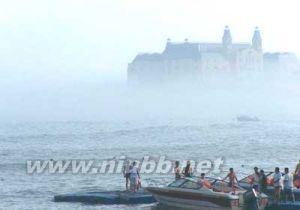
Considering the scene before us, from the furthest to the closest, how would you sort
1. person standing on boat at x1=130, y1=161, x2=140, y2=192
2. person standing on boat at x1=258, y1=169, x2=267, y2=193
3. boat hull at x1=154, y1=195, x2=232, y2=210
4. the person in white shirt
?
person standing on boat at x1=130, y1=161, x2=140, y2=192, person standing on boat at x1=258, y1=169, x2=267, y2=193, boat hull at x1=154, y1=195, x2=232, y2=210, the person in white shirt

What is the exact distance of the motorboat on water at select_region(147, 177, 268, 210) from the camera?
125ft

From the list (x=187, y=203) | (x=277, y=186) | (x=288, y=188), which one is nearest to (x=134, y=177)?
(x=187, y=203)

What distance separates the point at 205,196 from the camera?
129 feet

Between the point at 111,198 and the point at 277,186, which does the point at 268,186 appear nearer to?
the point at 277,186

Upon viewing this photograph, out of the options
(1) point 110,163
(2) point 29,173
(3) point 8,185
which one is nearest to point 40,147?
(1) point 110,163

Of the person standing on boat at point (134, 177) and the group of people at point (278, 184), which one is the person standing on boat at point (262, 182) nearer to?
the group of people at point (278, 184)

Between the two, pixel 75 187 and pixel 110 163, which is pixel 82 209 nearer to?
pixel 75 187

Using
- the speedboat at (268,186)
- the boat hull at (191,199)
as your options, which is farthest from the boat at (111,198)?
the speedboat at (268,186)

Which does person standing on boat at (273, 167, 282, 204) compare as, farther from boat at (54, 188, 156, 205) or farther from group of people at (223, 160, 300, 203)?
boat at (54, 188, 156, 205)

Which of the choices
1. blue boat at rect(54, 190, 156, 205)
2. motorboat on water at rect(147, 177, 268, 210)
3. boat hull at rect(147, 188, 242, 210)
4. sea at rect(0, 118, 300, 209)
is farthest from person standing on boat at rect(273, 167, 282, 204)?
blue boat at rect(54, 190, 156, 205)

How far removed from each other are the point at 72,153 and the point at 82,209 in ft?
158

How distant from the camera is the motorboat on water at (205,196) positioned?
38.1 metres

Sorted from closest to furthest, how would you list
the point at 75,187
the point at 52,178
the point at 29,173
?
1. the point at 75,187
2. the point at 52,178
3. the point at 29,173

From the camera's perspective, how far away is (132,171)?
44.7 meters
